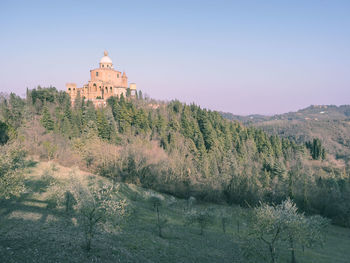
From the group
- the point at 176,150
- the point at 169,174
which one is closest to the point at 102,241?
the point at 169,174

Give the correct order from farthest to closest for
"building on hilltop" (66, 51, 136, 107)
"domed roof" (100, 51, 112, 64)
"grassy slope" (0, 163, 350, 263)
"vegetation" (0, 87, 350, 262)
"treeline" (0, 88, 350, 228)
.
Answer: "domed roof" (100, 51, 112, 64)
"building on hilltop" (66, 51, 136, 107)
"treeline" (0, 88, 350, 228)
"vegetation" (0, 87, 350, 262)
"grassy slope" (0, 163, 350, 263)

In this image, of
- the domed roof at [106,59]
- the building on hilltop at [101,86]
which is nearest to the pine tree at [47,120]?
the building on hilltop at [101,86]

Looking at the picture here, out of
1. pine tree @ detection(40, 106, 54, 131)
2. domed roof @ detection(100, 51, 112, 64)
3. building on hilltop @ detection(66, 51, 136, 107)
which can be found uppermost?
domed roof @ detection(100, 51, 112, 64)

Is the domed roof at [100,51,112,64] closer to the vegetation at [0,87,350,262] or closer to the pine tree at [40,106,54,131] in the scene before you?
the vegetation at [0,87,350,262]

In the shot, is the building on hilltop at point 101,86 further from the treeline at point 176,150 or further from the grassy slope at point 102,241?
the grassy slope at point 102,241

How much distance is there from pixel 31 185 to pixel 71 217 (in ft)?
42.5

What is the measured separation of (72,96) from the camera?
3452 inches

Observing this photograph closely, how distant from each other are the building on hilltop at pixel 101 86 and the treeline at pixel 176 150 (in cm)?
514

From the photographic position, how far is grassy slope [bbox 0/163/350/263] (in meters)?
18.0

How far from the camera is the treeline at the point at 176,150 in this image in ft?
193

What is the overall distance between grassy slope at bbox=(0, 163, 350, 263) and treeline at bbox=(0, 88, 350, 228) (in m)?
20.2

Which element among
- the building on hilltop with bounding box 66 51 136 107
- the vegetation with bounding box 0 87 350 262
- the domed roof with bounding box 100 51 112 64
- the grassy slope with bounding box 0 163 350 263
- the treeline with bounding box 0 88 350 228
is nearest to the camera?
the grassy slope with bounding box 0 163 350 263

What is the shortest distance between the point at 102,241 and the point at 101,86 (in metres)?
72.5

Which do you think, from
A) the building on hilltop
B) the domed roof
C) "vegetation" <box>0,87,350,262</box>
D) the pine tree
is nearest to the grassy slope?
"vegetation" <box>0,87,350,262</box>
